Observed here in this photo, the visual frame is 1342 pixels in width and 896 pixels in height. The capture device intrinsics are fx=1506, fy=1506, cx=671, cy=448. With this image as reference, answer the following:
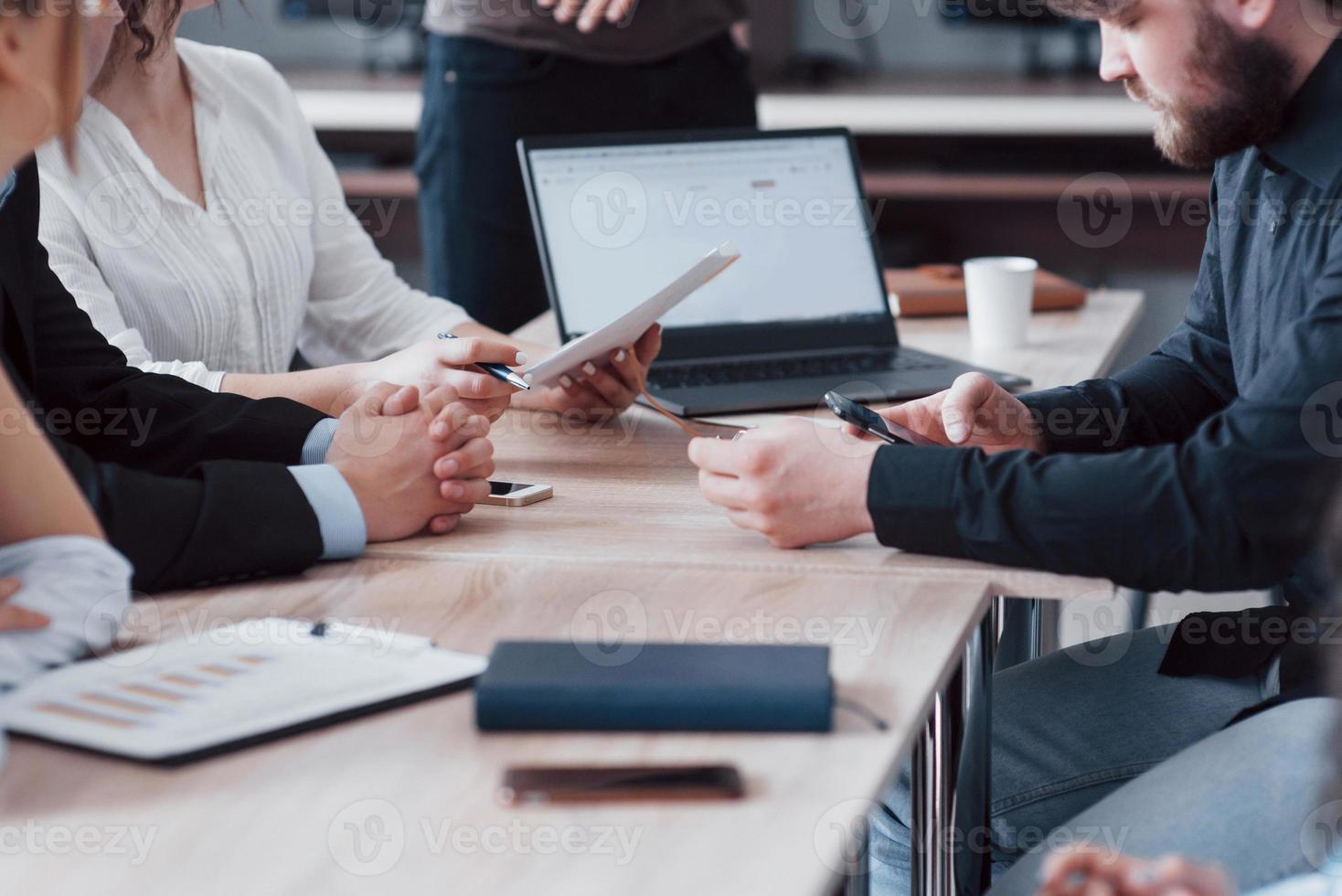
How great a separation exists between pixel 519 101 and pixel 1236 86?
138 centimetres

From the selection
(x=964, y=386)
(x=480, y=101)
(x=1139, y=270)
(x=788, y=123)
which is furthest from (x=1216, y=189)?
(x=1139, y=270)

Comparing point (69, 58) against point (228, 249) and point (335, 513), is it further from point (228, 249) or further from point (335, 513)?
point (228, 249)

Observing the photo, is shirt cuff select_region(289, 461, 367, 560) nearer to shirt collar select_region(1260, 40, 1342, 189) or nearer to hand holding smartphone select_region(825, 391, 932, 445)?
hand holding smartphone select_region(825, 391, 932, 445)

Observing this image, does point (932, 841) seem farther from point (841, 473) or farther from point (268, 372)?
point (268, 372)

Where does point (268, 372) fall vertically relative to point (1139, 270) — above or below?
above

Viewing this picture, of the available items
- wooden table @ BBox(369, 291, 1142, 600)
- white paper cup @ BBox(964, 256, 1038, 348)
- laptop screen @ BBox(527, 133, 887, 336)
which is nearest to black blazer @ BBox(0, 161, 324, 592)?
wooden table @ BBox(369, 291, 1142, 600)

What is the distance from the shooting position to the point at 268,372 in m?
1.85

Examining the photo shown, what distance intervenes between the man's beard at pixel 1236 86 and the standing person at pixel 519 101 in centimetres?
126

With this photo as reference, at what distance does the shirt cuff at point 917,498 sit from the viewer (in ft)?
3.72

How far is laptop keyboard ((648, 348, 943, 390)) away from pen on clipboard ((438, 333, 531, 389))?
0.90 feet

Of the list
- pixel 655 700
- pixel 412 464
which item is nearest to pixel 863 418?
pixel 412 464

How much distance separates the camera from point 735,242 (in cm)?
188

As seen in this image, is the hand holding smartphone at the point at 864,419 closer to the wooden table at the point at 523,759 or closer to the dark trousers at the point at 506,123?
the wooden table at the point at 523,759

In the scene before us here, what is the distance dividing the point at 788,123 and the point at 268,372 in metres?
2.28
